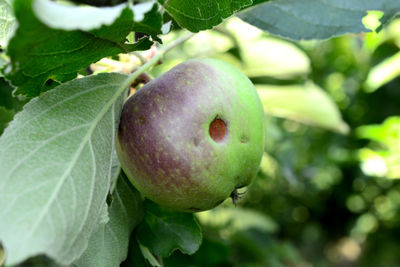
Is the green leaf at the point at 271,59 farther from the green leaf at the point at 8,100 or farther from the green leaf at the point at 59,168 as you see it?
the green leaf at the point at 59,168

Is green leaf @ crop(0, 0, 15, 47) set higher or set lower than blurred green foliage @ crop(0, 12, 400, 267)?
higher

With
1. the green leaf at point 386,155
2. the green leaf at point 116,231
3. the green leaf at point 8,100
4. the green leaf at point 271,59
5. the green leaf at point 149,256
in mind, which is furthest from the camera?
the green leaf at point 386,155

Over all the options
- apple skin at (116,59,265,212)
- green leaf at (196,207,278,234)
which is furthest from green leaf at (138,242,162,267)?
green leaf at (196,207,278,234)

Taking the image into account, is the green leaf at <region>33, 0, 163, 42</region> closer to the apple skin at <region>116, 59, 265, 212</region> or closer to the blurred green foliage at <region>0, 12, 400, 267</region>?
the apple skin at <region>116, 59, 265, 212</region>

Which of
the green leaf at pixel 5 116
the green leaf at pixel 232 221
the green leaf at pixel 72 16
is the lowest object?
the green leaf at pixel 232 221

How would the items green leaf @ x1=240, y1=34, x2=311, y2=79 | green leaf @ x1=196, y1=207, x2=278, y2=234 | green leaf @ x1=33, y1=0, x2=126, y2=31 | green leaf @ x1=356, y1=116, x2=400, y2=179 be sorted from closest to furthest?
green leaf @ x1=33, y1=0, x2=126, y2=31 < green leaf @ x1=240, y1=34, x2=311, y2=79 < green leaf @ x1=356, y1=116, x2=400, y2=179 < green leaf @ x1=196, y1=207, x2=278, y2=234

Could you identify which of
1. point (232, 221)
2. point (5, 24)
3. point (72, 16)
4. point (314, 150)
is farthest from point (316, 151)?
point (72, 16)

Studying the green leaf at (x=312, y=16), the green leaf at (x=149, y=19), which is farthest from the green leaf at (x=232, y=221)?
the green leaf at (x=149, y=19)
